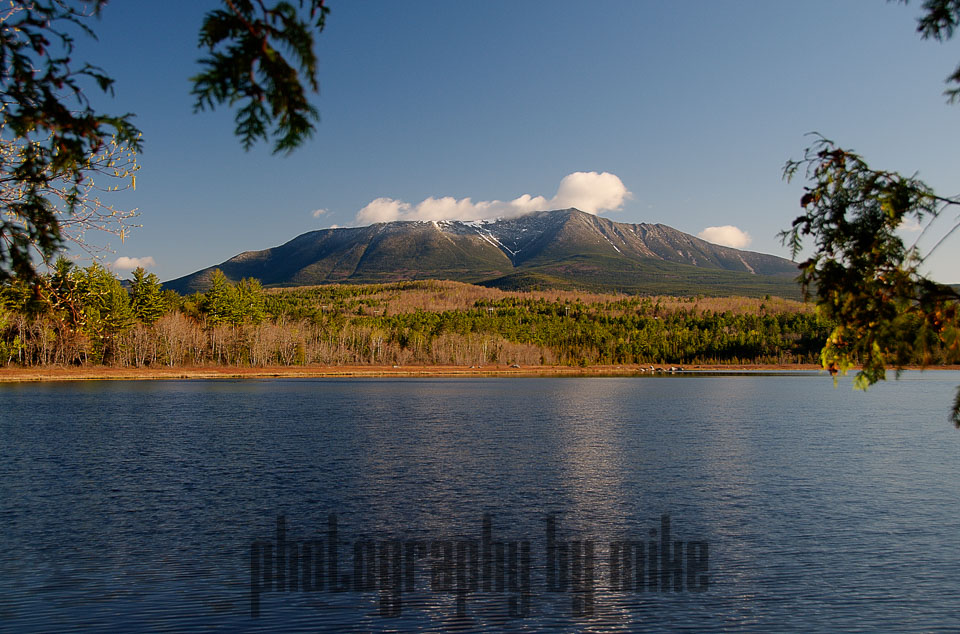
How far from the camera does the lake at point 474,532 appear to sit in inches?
571

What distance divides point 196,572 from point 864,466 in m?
29.3

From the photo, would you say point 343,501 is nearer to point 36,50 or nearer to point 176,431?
point 36,50

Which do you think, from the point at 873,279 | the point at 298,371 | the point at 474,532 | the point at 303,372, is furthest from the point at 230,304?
the point at 873,279

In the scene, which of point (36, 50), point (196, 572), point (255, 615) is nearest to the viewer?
point (36, 50)

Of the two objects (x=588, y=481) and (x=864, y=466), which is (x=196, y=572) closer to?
(x=588, y=481)

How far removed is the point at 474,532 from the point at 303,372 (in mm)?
127428

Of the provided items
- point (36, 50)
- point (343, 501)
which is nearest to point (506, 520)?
point (343, 501)

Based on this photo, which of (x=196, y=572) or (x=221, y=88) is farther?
(x=196, y=572)

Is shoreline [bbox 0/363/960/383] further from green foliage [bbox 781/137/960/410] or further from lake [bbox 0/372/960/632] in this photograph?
green foliage [bbox 781/137/960/410]

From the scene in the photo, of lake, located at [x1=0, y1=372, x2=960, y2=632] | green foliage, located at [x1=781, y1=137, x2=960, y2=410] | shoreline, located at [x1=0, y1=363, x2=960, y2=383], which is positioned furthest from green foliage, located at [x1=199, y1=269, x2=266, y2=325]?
green foliage, located at [x1=781, y1=137, x2=960, y2=410]

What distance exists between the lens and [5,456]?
33500mm

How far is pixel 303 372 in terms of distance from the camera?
5591 inches

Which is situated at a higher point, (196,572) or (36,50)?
(36,50)

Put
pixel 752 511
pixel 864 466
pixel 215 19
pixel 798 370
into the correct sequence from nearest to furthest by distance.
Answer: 1. pixel 215 19
2. pixel 752 511
3. pixel 864 466
4. pixel 798 370
